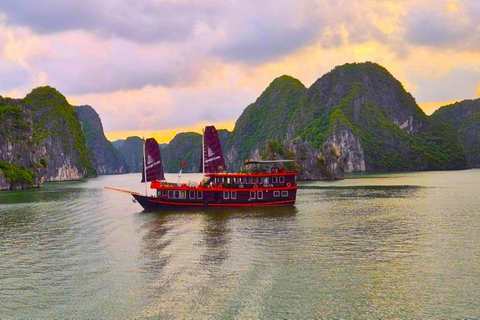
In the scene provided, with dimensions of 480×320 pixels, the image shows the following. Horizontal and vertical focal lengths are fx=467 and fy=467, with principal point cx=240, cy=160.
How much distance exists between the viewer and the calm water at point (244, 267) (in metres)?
22.4

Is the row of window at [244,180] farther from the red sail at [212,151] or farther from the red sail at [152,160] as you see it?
the red sail at [152,160]

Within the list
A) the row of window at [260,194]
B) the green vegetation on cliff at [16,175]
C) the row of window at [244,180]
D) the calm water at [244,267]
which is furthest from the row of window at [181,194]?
the green vegetation on cliff at [16,175]

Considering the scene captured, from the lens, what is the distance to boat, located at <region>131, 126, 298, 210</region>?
2450 inches

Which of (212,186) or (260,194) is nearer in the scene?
(212,186)

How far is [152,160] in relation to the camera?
204 ft

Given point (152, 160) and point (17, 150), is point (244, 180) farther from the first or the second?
point (17, 150)

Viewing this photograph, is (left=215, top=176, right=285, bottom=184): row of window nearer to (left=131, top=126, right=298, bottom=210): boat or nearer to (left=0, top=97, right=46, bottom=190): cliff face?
(left=131, top=126, right=298, bottom=210): boat

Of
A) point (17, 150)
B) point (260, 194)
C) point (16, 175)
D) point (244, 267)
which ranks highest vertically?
point (17, 150)

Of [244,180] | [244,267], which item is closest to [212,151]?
[244,180]

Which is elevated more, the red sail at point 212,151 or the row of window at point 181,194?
the red sail at point 212,151

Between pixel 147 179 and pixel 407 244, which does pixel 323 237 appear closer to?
pixel 407 244

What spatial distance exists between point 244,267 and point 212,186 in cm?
3450

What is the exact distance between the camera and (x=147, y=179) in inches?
2415

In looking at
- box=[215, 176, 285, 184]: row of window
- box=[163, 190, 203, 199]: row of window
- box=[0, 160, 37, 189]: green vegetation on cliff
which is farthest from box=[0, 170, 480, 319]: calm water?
box=[0, 160, 37, 189]: green vegetation on cliff
